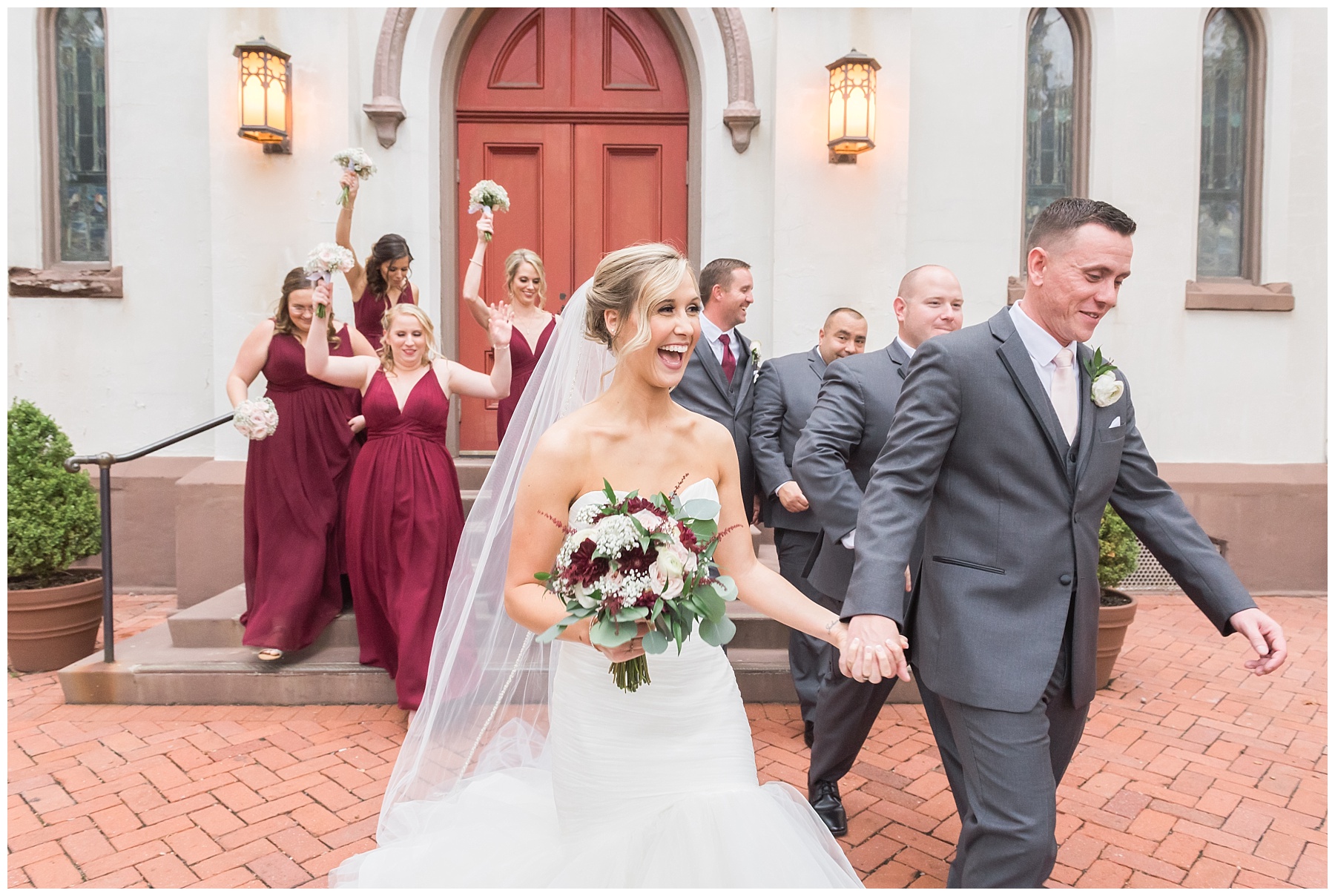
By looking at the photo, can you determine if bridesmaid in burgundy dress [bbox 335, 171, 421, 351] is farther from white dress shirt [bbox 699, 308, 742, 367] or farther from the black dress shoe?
the black dress shoe

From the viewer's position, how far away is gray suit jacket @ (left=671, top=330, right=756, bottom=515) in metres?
4.79

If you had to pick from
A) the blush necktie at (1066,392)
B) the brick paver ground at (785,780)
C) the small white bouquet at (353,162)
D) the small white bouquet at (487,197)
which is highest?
the small white bouquet at (353,162)

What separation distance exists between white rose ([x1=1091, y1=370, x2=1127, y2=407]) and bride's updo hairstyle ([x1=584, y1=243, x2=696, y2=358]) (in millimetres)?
1215

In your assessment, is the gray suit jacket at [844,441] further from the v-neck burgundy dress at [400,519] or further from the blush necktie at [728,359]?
the v-neck burgundy dress at [400,519]

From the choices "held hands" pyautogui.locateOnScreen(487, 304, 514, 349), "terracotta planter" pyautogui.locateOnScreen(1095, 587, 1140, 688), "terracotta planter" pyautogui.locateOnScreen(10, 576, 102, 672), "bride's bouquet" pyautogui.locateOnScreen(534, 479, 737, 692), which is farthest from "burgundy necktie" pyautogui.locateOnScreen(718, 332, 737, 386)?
"terracotta planter" pyautogui.locateOnScreen(10, 576, 102, 672)

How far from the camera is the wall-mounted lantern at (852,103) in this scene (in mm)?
6555

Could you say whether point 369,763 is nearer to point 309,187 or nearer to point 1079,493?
point 1079,493

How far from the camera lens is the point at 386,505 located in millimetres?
4988

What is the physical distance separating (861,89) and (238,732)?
19.3 feet

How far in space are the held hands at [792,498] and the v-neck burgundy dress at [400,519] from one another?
1928 millimetres

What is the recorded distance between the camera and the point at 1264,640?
2.48 meters

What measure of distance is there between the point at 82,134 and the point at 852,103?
21.0ft

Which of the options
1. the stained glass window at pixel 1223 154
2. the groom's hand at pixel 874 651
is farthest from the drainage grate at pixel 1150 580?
the groom's hand at pixel 874 651

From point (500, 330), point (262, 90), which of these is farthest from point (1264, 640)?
point (262, 90)
